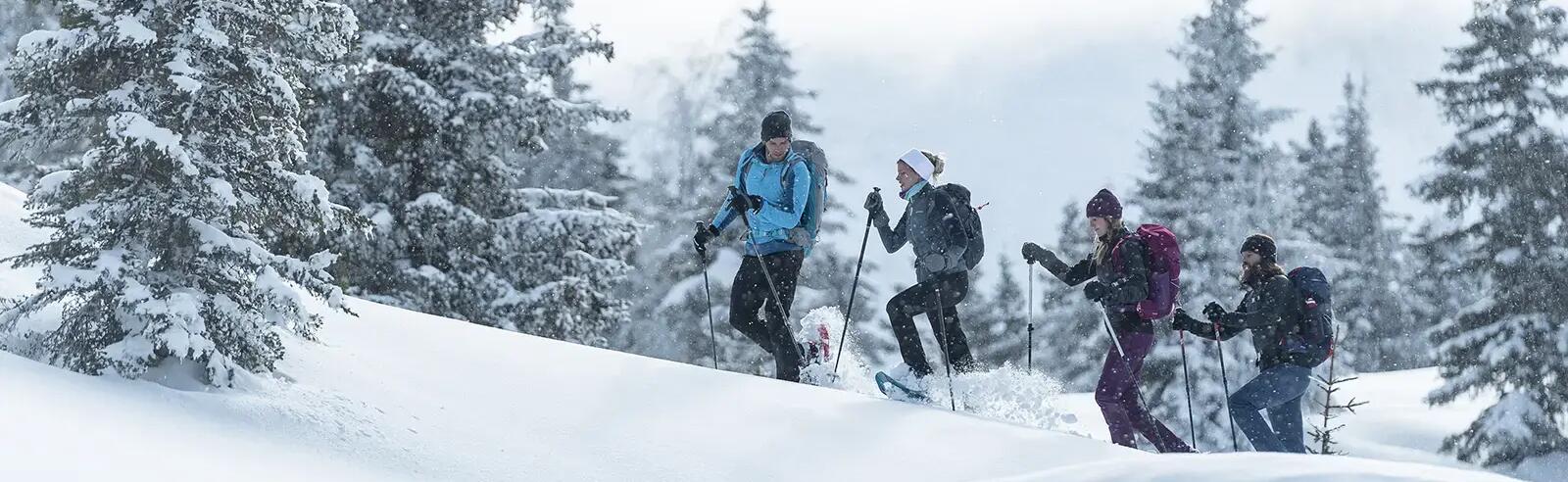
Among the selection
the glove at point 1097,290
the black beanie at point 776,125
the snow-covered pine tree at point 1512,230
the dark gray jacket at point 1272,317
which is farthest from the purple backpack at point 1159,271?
the snow-covered pine tree at point 1512,230

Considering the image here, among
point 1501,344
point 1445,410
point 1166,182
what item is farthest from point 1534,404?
point 1166,182

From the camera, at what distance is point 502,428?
7.17 meters

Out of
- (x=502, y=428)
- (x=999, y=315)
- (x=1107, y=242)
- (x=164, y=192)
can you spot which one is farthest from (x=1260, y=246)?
(x=999, y=315)

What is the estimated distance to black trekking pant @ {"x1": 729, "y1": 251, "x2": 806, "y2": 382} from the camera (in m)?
9.33

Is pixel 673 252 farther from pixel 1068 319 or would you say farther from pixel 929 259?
pixel 929 259

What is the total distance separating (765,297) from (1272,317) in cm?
337

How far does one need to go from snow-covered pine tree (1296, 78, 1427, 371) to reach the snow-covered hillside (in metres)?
36.7

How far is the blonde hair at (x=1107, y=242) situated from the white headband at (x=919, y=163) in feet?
4.07

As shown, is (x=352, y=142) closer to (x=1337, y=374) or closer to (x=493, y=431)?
(x=493, y=431)

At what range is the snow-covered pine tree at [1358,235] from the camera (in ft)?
142

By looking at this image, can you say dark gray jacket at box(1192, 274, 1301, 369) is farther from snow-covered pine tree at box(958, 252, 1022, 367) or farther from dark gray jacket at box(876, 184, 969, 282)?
snow-covered pine tree at box(958, 252, 1022, 367)

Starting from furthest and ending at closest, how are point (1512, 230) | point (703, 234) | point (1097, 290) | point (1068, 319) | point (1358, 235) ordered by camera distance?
1. point (1358, 235)
2. point (1068, 319)
3. point (1512, 230)
4. point (703, 234)
5. point (1097, 290)

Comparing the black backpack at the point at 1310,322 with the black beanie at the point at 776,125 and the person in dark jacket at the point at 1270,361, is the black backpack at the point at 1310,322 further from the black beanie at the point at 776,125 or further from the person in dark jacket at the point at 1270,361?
the black beanie at the point at 776,125

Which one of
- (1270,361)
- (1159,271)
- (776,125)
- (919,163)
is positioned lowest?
(1270,361)
